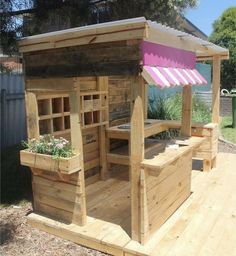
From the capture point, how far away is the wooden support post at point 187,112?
16.4ft

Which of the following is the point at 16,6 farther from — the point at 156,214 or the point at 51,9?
the point at 156,214

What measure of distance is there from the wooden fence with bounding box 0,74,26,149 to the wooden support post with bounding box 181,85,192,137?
11.7ft

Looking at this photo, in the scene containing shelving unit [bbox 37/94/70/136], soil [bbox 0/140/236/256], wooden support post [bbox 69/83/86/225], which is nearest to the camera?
soil [bbox 0/140/236/256]

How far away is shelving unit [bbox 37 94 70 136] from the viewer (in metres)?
4.14

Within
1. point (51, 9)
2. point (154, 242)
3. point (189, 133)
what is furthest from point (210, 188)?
point (51, 9)

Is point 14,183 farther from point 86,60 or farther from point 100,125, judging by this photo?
point 86,60

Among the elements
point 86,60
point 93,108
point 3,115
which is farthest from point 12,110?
point 86,60

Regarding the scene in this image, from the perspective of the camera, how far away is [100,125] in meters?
4.99

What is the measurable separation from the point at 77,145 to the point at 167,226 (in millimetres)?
1278

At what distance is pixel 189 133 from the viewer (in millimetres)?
4988

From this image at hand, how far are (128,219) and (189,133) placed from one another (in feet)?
5.81

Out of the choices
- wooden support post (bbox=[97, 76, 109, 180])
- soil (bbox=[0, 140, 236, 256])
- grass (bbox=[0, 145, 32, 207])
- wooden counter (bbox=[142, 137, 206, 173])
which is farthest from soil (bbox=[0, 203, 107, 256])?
wooden support post (bbox=[97, 76, 109, 180])

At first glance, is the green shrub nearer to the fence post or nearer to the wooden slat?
the wooden slat

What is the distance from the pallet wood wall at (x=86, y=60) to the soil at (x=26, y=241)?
167cm
